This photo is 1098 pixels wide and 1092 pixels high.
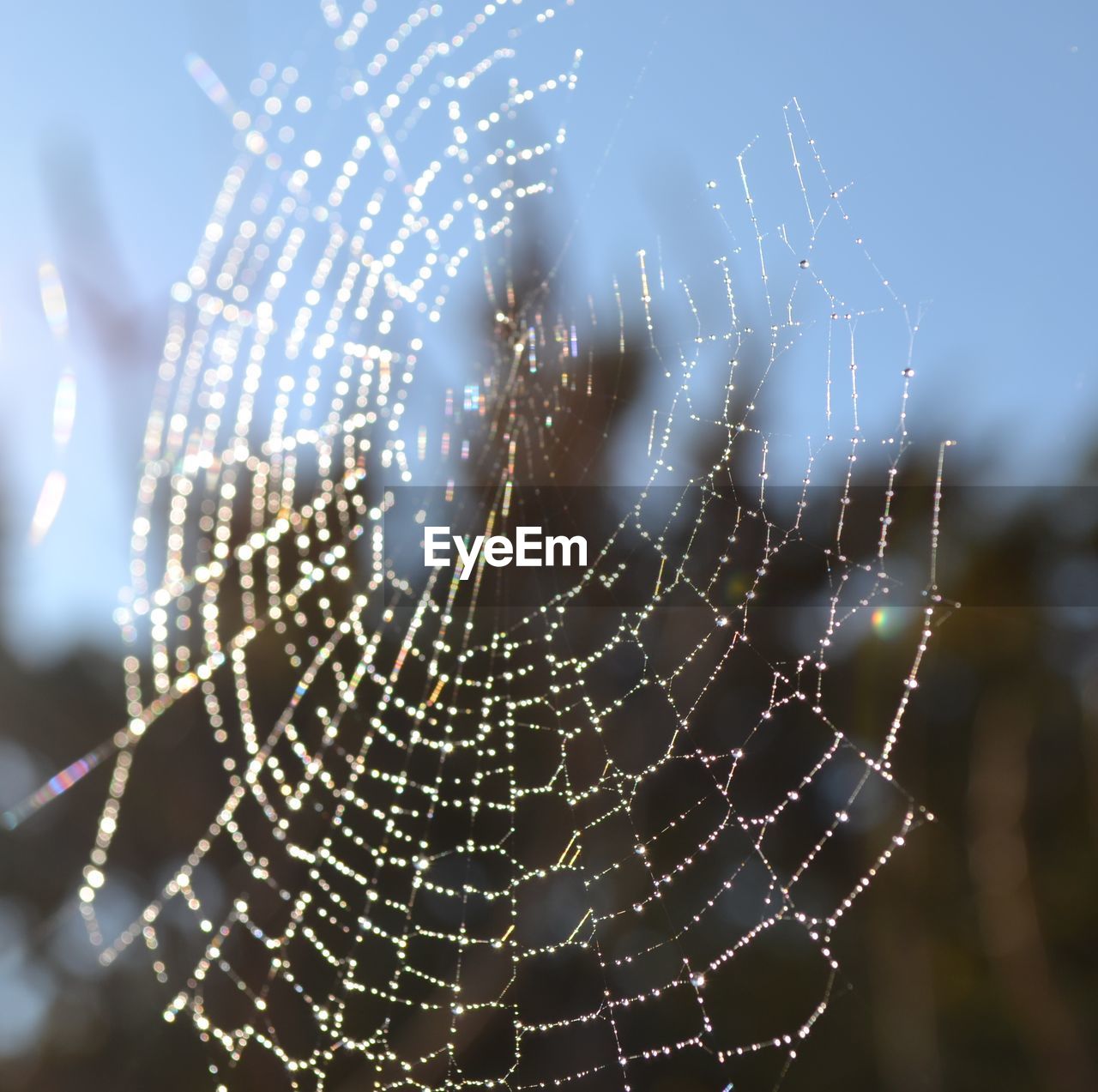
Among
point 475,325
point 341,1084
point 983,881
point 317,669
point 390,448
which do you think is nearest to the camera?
point 390,448

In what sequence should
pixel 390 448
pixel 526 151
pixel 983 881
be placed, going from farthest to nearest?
pixel 983 881 < pixel 390 448 < pixel 526 151

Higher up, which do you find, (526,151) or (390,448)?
(526,151)

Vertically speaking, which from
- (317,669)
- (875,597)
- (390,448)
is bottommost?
(317,669)

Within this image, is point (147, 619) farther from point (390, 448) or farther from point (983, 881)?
point (983, 881)

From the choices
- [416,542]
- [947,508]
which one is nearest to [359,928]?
[416,542]

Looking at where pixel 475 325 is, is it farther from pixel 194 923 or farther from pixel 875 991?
pixel 875 991

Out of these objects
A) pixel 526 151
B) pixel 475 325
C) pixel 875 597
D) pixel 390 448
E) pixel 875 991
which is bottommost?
pixel 875 991

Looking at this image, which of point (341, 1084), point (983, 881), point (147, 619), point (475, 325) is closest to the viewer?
point (147, 619)

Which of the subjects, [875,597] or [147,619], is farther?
[875,597]

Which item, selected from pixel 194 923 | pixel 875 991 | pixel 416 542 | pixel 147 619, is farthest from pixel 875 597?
pixel 194 923
